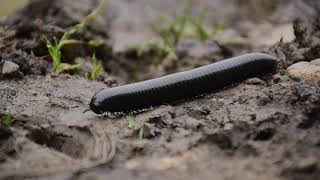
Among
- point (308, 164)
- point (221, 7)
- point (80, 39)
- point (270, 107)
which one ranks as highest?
point (221, 7)

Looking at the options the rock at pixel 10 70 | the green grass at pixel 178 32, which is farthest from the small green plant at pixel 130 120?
the green grass at pixel 178 32

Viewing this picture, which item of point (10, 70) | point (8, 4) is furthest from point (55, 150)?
point (8, 4)

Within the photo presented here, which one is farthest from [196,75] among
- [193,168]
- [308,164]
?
[308,164]

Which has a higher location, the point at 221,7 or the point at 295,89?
the point at 221,7

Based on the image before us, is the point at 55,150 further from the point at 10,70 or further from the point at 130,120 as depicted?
the point at 10,70

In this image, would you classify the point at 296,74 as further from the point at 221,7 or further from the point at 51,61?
the point at 221,7

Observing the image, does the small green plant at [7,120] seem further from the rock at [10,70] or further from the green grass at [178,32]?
the green grass at [178,32]
